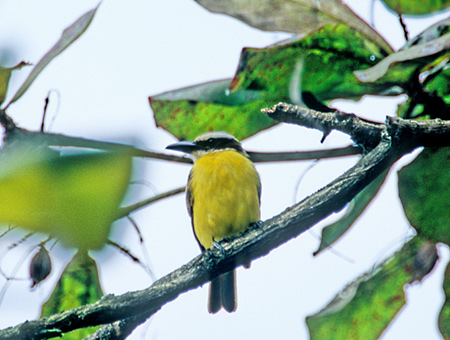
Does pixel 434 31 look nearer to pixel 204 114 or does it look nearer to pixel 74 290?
pixel 204 114

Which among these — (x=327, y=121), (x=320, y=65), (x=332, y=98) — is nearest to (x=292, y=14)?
(x=320, y=65)

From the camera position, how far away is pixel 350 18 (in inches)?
94.9

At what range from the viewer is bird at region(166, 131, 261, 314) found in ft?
12.0

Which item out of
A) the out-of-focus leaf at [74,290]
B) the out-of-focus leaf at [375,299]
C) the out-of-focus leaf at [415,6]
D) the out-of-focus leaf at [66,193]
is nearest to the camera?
the out-of-focus leaf at [66,193]

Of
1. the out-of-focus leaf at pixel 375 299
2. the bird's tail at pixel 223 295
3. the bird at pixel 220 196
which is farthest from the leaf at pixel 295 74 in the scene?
the bird's tail at pixel 223 295

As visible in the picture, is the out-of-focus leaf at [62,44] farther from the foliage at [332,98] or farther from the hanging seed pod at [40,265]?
the hanging seed pod at [40,265]

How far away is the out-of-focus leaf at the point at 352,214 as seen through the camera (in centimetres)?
241

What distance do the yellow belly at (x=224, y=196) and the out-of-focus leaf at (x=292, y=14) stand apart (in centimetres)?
145

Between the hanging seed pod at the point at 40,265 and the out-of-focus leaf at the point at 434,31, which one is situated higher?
the out-of-focus leaf at the point at 434,31

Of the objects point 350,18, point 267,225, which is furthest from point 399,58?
point 267,225

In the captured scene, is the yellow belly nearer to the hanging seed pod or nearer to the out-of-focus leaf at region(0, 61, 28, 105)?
the hanging seed pod

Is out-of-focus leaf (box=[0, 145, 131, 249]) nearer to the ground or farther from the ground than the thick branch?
nearer to the ground

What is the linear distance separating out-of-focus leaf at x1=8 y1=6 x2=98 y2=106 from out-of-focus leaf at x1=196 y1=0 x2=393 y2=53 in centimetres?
53

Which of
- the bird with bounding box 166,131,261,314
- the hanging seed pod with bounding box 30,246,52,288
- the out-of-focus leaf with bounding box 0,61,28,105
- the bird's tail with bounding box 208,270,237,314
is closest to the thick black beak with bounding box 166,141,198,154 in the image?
the bird with bounding box 166,131,261,314
